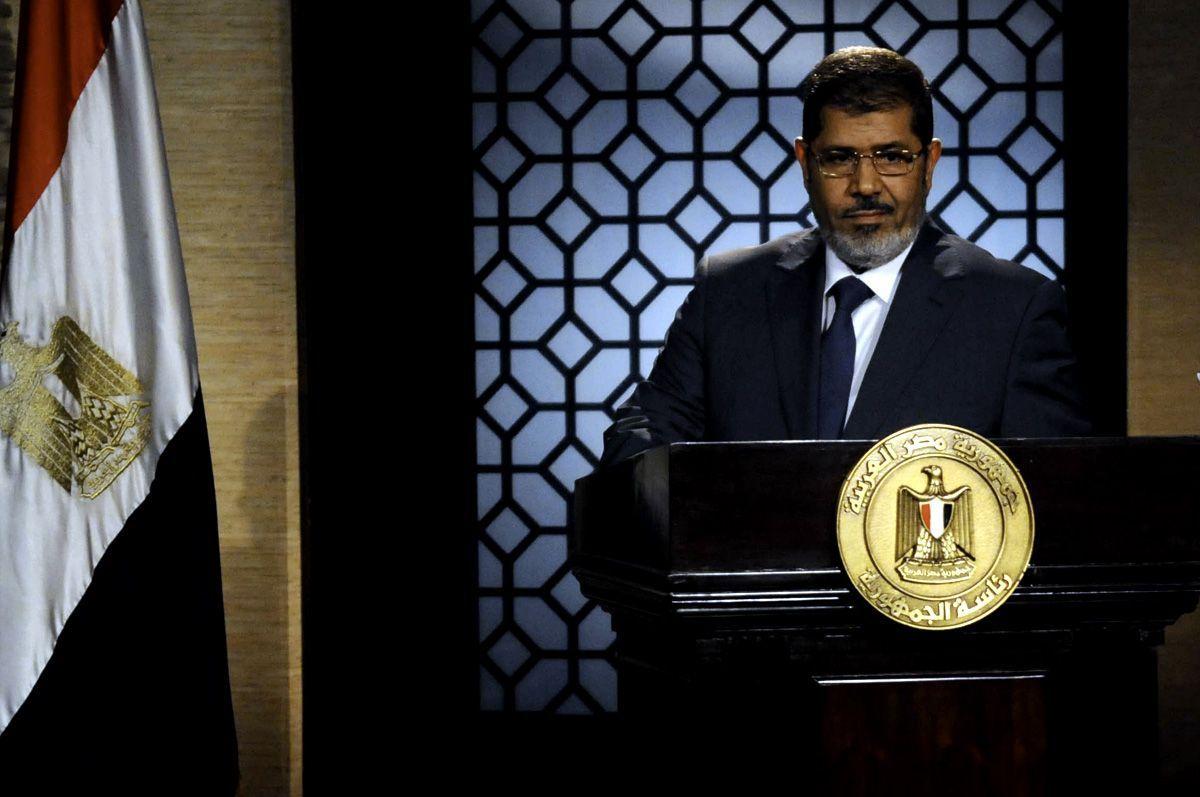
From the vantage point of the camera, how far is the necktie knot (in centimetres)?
184

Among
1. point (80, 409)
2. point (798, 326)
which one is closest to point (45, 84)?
point (80, 409)

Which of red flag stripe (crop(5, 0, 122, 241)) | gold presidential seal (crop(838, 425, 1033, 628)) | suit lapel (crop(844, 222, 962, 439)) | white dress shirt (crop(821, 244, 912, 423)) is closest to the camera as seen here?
gold presidential seal (crop(838, 425, 1033, 628))

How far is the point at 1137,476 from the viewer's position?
1365mm

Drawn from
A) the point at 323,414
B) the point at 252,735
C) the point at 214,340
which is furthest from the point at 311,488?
the point at 252,735

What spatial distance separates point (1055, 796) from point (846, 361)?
67cm

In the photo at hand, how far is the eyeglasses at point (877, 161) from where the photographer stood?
1.81 meters

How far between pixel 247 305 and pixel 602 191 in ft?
3.94

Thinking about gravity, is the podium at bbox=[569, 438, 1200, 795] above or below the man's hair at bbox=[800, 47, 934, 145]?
below

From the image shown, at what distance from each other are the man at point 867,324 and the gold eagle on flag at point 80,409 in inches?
45.8

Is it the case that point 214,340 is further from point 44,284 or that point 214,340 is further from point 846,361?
point 846,361

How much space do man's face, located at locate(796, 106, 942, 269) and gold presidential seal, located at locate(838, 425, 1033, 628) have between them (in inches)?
23.0

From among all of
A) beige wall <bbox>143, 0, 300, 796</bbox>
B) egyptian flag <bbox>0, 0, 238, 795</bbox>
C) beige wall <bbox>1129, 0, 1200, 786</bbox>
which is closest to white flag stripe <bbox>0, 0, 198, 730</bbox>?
egyptian flag <bbox>0, 0, 238, 795</bbox>

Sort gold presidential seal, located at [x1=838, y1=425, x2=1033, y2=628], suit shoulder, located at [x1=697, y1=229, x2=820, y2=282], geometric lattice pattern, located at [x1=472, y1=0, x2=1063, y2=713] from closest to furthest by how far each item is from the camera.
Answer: gold presidential seal, located at [x1=838, y1=425, x2=1033, y2=628] → suit shoulder, located at [x1=697, y1=229, x2=820, y2=282] → geometric lattice pattern, located at [x1=472, y1=0, x2=1063, y2=713]

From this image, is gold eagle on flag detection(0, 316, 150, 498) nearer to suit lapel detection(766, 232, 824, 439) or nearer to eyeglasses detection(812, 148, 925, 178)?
suit lapel detection(766, 232, 824, 439)
